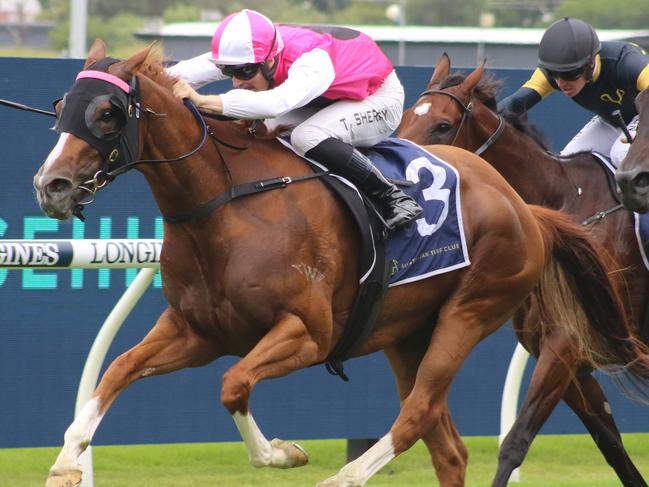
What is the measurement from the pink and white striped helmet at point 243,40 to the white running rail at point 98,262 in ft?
3.42

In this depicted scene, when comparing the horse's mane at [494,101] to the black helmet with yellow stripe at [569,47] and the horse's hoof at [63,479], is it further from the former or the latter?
the horse's hoof at [63,479]

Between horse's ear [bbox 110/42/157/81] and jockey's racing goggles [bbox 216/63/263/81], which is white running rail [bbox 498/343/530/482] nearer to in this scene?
jockey's racing goggles [bbox 216/63/263/81]

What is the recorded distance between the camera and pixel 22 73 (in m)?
5.64

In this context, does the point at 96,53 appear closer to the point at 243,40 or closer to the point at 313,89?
the point at 243,40

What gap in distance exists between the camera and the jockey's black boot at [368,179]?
172 inches

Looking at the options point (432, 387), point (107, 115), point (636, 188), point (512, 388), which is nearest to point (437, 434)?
point (432, 387)

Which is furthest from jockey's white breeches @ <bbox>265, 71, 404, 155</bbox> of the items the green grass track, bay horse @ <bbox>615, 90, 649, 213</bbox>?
the green grass track

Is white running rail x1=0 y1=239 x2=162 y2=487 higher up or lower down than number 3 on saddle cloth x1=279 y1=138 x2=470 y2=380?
lower down

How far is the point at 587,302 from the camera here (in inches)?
207

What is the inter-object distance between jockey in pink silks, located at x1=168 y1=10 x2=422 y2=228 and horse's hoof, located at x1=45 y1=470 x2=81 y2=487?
120 centimetres

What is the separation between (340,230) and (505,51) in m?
8.19

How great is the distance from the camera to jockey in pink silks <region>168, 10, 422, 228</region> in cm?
414

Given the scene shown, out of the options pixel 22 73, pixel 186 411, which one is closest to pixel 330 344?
pixel 186 411

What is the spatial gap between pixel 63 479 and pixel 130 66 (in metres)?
1.24
